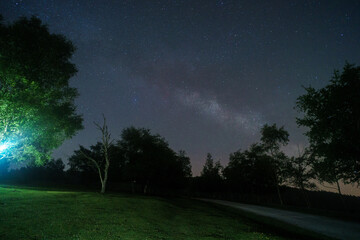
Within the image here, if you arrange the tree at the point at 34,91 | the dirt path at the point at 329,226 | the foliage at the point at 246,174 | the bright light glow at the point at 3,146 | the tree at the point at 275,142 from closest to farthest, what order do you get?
the dirt path at the point at 329,226, the tree at the point at 34,91, the bright light glow at the point at 3,146, the tree at the point at 275,142, the foliage at the point at 246,174

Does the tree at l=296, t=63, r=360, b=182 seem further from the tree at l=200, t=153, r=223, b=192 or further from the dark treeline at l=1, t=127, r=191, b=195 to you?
the tree at l=200, t=153, r=223, b=192

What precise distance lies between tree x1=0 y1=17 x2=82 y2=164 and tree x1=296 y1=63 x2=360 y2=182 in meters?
30.1

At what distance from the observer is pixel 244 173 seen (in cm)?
7312

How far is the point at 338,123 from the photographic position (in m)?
21.8

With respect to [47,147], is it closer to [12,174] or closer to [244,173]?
[244,173]

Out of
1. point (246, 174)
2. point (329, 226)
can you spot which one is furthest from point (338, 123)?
point (246, 174)

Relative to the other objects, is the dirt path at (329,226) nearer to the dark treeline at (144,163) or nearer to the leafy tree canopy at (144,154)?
the dark treeline at (144,163)

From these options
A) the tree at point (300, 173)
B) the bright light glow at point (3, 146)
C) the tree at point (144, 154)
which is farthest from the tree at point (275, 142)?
the bright light glow at point (3, 146)

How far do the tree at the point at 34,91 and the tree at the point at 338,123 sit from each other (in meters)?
30.1

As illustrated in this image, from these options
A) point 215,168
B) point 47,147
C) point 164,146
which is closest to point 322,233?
point 47,147

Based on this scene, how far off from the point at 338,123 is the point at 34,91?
3152 centimetres

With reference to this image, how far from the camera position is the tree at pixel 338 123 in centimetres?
2150

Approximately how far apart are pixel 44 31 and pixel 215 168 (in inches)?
3488

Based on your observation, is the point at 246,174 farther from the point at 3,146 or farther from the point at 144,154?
the point at 3,146
